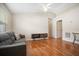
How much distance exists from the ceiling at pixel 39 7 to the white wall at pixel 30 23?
5.1 inches

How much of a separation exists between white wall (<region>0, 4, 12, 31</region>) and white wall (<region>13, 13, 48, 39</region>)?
0.12 m

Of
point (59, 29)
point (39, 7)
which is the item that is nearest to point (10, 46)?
point (39, 7)

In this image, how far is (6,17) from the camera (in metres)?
2.35

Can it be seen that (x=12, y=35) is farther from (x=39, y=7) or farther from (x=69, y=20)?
(x=69, y=20)

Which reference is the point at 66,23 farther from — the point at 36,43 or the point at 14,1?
the point at 14,1

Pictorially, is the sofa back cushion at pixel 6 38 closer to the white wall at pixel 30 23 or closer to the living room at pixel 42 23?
the living room at pixel 42 23

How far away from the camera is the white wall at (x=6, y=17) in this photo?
2.28 m

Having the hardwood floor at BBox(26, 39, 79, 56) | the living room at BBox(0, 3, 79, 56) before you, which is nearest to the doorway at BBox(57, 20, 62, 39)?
the living room at BBox(0, 3, 79, 56)

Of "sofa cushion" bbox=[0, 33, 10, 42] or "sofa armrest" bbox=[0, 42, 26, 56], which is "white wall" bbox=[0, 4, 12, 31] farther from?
"sofa armrest" bbox=[0, 42, 26, 56]

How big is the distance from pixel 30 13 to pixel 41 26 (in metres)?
0.46

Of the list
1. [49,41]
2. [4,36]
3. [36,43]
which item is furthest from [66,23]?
[4,36]

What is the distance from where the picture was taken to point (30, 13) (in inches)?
97.8

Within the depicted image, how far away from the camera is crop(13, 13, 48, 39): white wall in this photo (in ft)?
8.07

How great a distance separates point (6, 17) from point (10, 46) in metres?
0.75
